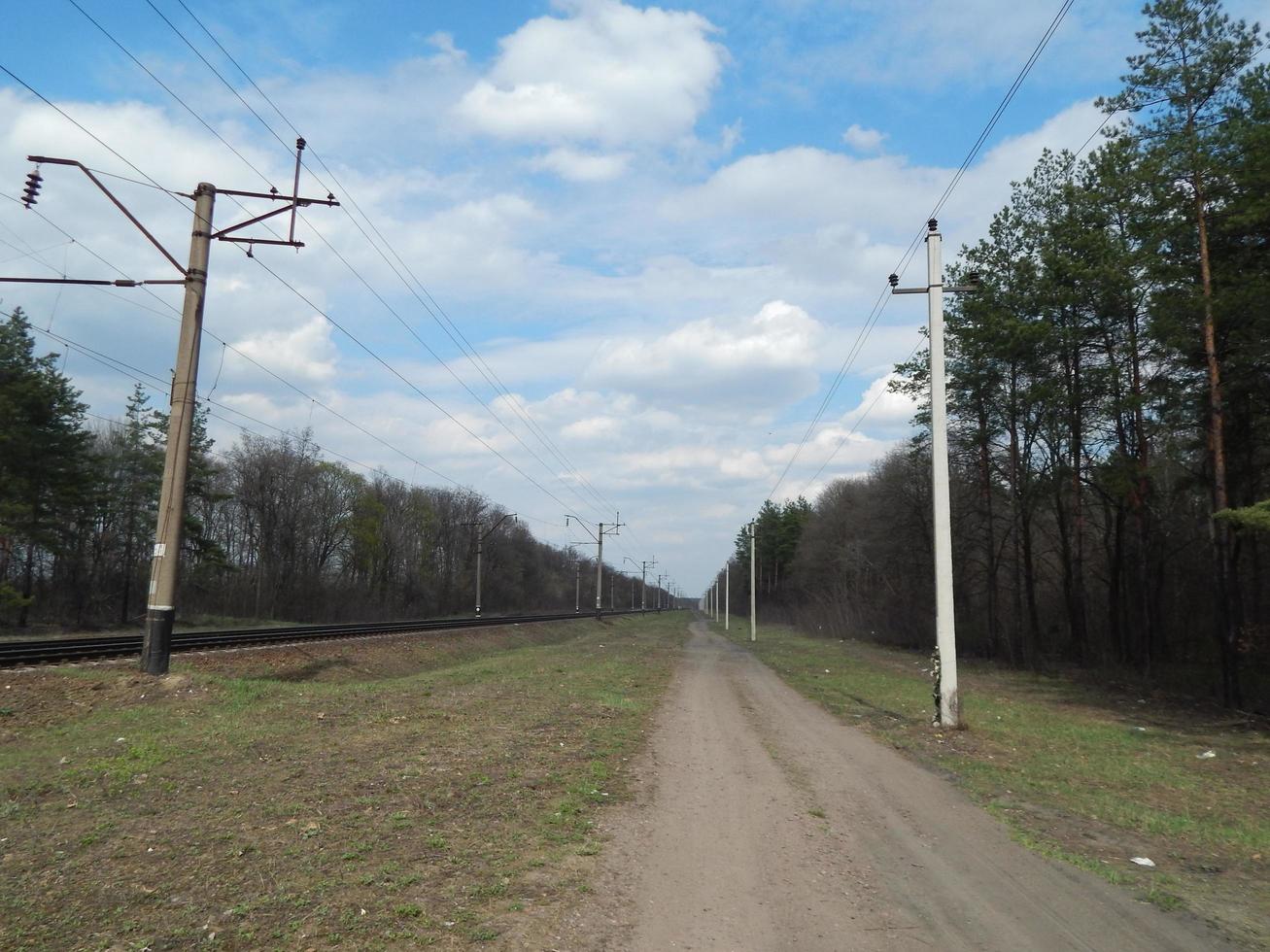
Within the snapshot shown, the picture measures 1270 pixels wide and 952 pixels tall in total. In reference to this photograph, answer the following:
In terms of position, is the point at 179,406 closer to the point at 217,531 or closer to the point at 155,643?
the point at 155,643

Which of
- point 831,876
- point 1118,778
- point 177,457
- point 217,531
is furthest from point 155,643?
point 217,531

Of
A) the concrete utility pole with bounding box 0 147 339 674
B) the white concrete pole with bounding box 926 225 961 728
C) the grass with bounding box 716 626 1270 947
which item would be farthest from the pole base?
the white concrete pole with bounding box 926 225 961 728

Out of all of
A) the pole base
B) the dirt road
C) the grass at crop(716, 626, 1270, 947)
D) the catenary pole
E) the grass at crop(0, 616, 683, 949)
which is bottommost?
the grass at crop(716, 626, 1270, 947)

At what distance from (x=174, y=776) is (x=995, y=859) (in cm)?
756

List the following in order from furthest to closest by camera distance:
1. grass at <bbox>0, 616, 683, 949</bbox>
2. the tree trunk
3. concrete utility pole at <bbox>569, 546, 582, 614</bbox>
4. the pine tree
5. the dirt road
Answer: concrete utility pole at <bbox>569, 546, 582, 614</bbox> → the pine tree → the tree trunk → the dirt road → grass at <bbox>0, 616, 683, 949</bbox>

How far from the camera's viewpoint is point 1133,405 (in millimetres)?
24391

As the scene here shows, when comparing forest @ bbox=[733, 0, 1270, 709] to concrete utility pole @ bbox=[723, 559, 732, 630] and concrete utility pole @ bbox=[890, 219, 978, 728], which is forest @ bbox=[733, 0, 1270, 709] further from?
concrete utility pole @ bbox=[723, 559, 732, 630]

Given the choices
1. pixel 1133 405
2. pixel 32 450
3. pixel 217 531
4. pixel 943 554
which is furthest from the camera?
pixel 217 531

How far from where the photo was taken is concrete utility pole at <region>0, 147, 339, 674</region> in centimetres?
1477

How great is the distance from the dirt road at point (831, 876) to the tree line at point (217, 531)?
113 feet

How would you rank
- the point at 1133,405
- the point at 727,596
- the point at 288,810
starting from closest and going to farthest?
the point at 288,810 → the point at 1133,405 → the point at 727,596

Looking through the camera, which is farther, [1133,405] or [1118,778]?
[1133,405]

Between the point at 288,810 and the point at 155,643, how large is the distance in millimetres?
9462

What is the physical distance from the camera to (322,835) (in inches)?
252
